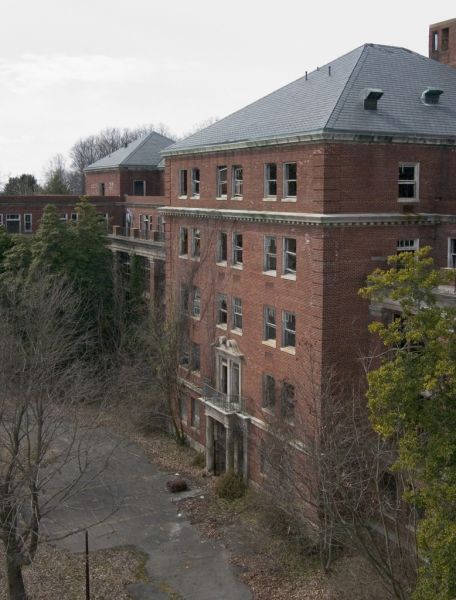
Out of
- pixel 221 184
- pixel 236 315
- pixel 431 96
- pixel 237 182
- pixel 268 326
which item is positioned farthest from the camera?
pixel 221 184

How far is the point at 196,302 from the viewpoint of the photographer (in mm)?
38406

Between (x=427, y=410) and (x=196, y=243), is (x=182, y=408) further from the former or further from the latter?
(x=427, y=410)

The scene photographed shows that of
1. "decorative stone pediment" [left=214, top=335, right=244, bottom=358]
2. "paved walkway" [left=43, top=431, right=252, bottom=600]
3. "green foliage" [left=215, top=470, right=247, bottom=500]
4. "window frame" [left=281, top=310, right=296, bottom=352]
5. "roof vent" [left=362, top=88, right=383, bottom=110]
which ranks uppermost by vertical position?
"roof vent" [left=362, top=88, right=383, bottom=110]

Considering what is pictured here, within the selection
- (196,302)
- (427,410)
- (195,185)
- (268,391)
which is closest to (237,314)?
(268,391)

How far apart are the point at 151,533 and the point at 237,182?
16236mm

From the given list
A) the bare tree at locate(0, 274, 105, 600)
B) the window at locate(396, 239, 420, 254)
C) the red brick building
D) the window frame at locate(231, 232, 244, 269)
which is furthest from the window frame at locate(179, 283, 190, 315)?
the window at locate(396, 239, 420, 254)

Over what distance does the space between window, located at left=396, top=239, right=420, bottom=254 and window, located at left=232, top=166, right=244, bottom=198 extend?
8108 mm

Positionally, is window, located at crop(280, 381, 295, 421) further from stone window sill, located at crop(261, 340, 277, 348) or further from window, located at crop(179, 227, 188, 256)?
window, located at crop(179, 227, 188, 256)

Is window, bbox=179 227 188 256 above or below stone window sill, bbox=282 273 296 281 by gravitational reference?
above

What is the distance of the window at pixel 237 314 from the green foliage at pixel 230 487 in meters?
7.03

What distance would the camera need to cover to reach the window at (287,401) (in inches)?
1183

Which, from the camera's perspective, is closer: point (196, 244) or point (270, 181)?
point (270, 181)

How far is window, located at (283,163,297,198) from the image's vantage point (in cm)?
2942

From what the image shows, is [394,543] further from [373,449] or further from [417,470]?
[417,470]
